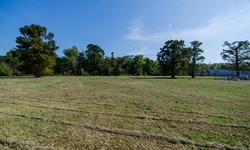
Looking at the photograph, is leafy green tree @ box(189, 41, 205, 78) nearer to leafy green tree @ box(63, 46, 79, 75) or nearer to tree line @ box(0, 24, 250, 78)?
tree line @ box(0, 24, 250, 78)

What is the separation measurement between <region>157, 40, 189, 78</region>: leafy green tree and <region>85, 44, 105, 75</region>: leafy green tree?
22360mm

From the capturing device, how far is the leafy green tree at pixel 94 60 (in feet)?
148

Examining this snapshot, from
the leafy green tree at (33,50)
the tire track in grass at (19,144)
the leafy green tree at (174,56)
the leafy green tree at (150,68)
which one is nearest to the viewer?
the tire track in grass at (19,144)

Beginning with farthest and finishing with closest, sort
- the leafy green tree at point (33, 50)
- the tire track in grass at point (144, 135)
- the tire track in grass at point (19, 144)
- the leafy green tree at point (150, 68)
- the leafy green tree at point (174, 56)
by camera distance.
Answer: the leafy green tree at point (150, 68)
the leafy green tree at point (174, 56)
the leafy green tree at point (33, 50)
the tire track in grass at point (144, 135)
the tire track in grass at point (19, 144)

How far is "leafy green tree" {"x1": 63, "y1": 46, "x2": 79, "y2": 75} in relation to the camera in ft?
146

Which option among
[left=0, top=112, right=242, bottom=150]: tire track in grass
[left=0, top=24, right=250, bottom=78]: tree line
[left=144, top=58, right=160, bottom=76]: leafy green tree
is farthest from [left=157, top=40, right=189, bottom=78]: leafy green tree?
[left=0, top=112, right=242, bottom=150]: tire track in grass

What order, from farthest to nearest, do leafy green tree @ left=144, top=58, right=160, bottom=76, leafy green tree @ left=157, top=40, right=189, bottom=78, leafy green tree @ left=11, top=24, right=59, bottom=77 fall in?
leafy green tree @ left=144, top=58, right=160, bottom=76 → leafy green tree @ left=157, top=40, right=189, bottom=78 → leafy green tree @ left=11, top=24, right=59, bottom=77

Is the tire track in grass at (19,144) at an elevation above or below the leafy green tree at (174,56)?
below

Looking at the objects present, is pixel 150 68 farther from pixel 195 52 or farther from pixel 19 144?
pixel 19 144

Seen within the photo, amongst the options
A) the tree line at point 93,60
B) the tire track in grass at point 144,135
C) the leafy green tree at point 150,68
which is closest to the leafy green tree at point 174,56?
the tree line at point 93,60

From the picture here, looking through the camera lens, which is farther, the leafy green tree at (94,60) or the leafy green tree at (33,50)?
the leafy green tree at (94,60)

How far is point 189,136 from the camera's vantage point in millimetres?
2850

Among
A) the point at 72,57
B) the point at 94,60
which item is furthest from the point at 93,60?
the point at 72,57

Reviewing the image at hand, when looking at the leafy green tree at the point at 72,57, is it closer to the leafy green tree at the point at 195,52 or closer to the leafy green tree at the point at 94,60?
the leafy green tree at the point at 94,60
